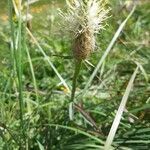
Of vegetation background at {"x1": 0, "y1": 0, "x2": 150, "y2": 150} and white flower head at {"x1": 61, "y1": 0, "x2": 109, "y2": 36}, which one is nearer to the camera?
white flower head at {"x1": 61, "y1": 0, "x2": 109, "y2": 36}

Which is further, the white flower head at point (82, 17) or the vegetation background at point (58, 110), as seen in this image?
the vegetation background at point (58, 110)

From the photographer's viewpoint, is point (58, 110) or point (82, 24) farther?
point (58, 110)

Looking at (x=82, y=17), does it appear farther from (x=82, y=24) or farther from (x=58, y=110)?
(x=58, y=110)

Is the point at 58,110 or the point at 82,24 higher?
the point at 82,24

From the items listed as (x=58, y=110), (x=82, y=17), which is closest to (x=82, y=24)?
(x=82, y=17)

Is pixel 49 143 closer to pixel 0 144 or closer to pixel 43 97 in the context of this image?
pixel 0 144

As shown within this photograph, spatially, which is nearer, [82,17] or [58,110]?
[82,17]

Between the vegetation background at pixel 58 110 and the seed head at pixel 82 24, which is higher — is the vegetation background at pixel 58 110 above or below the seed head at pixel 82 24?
below

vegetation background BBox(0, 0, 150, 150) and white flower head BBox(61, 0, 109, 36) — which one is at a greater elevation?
white flower head BBox(61, 0, 109, 36)
